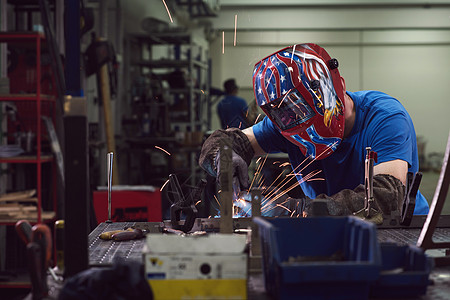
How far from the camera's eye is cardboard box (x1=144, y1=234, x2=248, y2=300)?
3.41 feet

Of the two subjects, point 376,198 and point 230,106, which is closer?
point 376,198

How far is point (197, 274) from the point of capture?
3.42 ft

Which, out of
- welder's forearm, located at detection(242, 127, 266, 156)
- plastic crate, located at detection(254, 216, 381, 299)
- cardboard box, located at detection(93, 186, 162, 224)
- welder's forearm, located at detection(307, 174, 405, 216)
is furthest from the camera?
cardboard box, located at detection(93, 186, 162, 224)

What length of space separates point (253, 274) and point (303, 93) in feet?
2.81

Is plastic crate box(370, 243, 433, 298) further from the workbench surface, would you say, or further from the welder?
the welder

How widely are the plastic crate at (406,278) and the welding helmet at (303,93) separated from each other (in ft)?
2.85

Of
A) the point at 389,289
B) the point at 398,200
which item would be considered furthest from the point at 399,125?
the point at 389,289

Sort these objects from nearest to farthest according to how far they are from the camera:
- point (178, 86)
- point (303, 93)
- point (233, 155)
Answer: point (303, 93) → point (233, 155) → point (178, 86)

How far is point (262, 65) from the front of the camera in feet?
6.72

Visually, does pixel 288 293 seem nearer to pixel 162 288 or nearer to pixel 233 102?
pixel 162 288

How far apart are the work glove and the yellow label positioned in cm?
75

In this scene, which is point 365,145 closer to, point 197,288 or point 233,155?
point 233,155

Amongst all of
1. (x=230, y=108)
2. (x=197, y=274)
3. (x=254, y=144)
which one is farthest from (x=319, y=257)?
(x=230, y=108)

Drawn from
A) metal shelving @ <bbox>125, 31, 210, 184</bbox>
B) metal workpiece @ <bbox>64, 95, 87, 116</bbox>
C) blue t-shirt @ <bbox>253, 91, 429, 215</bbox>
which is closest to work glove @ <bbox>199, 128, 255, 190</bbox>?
blue t-shirt @ <bbox>253, 91, 429, 215</bbox>
